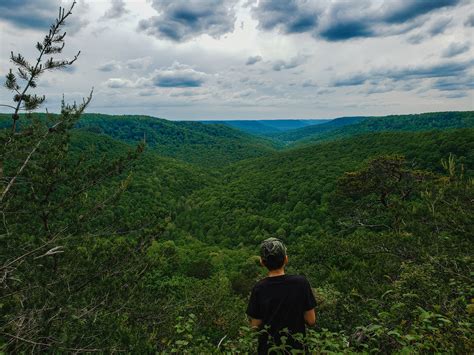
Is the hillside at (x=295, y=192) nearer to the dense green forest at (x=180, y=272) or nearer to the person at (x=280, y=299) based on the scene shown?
the dense green forest at (x=180, y=272)

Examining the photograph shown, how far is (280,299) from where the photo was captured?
12.1 feet

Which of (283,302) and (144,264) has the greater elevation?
(283,302)

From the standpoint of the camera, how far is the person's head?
3.71 metres

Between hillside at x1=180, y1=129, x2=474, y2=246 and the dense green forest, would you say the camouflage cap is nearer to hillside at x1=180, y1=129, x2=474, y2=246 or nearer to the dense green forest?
the dense green forest

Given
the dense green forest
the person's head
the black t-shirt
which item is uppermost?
the person's head

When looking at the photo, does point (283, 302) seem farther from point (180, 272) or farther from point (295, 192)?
point (295, 192)

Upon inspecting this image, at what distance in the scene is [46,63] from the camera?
5984mm

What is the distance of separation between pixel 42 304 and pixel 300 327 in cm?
550

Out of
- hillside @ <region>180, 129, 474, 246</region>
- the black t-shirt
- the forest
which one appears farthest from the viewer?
hillside @ <region>180, 129, 474, 246</region>

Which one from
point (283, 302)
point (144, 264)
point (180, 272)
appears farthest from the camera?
point (180, 272)

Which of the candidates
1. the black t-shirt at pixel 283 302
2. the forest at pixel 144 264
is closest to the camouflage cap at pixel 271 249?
the black t-shirt at pixel 283 302

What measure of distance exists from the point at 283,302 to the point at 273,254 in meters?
0.56

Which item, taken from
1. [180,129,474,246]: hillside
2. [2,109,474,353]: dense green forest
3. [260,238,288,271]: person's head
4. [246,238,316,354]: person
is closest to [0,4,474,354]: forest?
[2,109,474,353]: dense green forest

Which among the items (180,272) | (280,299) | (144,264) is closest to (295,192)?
(180,272)
